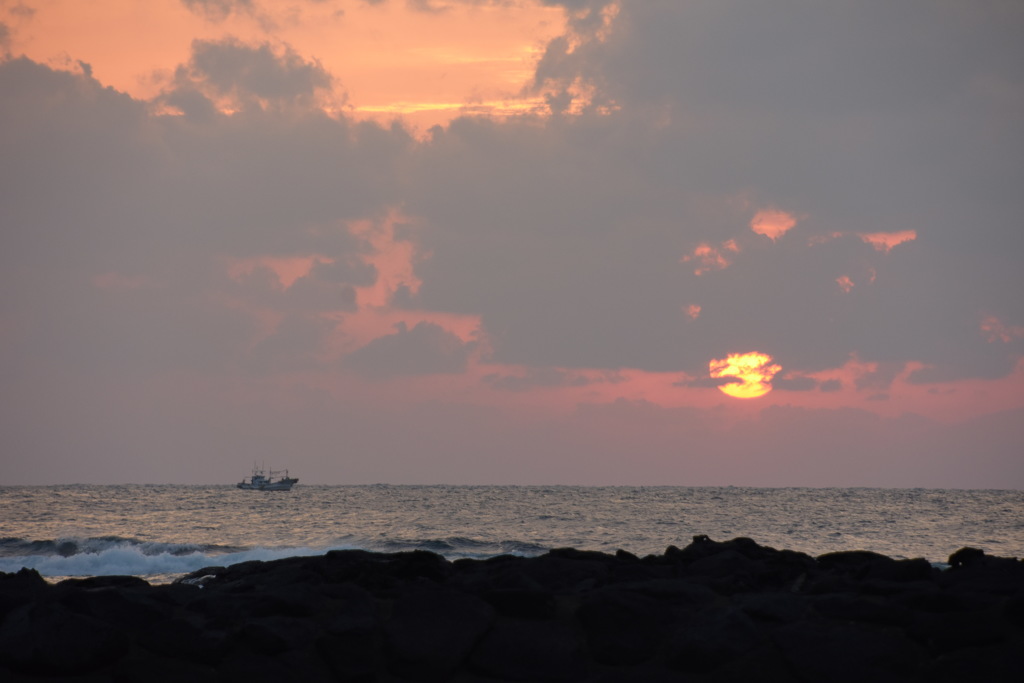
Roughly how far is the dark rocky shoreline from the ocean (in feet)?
74.8

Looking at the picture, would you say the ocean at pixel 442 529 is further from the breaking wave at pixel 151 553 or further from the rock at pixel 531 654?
the rock at pixel 531 654

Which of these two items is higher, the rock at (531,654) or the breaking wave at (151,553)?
the rock at (531,654)

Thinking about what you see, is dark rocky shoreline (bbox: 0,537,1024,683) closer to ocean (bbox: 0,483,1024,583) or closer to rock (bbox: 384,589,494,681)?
rock (bbox: 384,589,494,681)

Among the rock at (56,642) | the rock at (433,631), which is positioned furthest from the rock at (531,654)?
the rock at (56,642)

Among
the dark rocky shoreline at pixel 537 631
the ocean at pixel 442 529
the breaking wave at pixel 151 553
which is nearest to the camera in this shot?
the dark rocky shoreline at pixel 537 631

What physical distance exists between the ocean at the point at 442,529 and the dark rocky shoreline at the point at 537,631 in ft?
74.8

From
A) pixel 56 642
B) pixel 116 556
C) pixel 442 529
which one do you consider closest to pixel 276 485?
pixel 442 529

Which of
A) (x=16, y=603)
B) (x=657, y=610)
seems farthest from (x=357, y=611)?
(x=16, y=603)

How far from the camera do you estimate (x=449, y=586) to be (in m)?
11.2

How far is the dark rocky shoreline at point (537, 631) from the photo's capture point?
29.4 feet

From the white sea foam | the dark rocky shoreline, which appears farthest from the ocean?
the dark rocky shoreline

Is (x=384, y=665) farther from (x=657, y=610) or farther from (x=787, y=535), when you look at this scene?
(x=787, y=535)

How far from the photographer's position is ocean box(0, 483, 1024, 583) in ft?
→ 141

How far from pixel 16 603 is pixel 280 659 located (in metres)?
3.58
